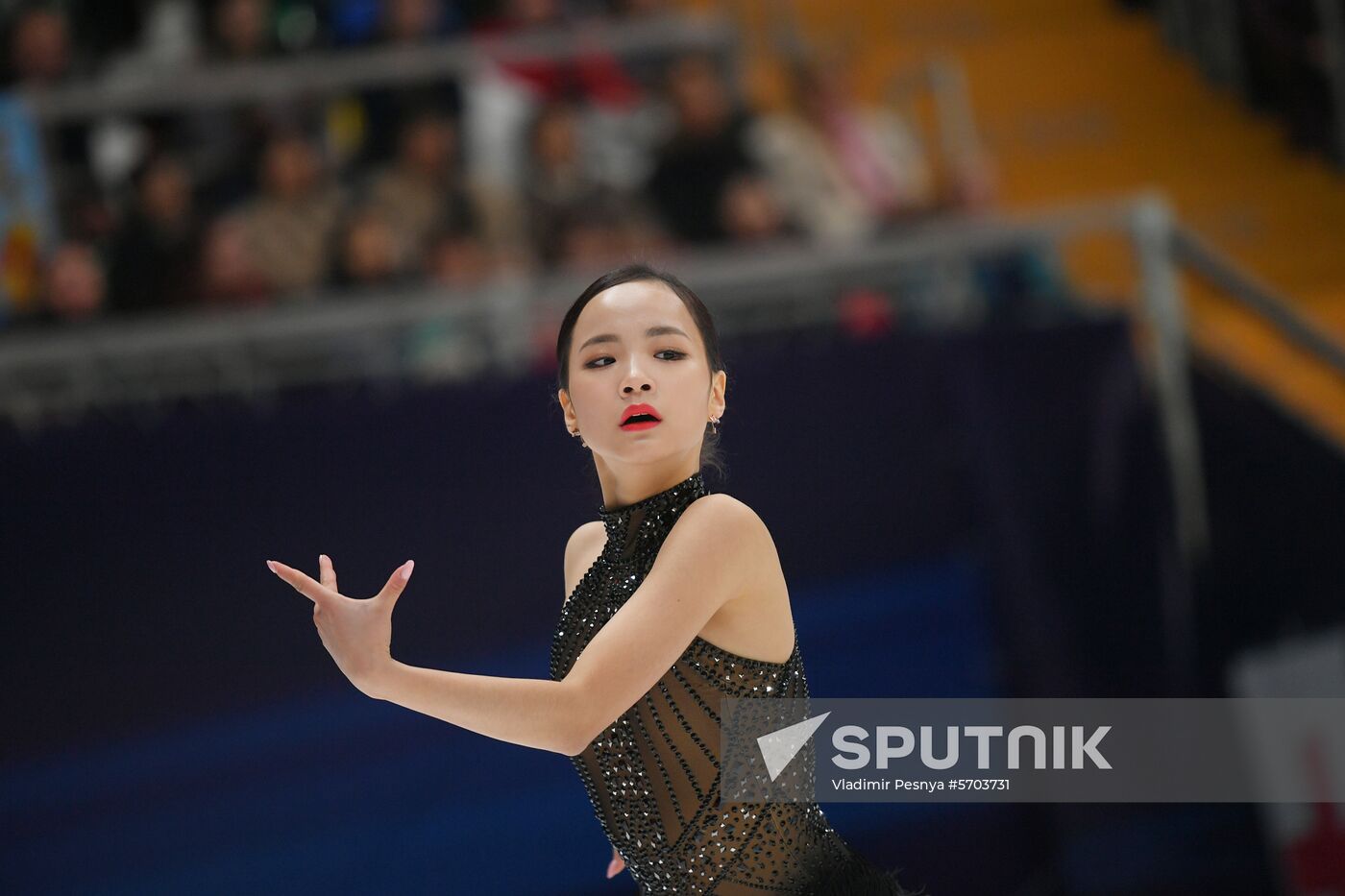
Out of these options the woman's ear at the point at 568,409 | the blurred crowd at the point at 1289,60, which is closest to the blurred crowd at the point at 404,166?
the blurred crowd at the point at 1289,60

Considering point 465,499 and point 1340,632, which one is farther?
point 1340,632

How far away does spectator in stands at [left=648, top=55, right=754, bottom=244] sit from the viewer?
582 centimetres

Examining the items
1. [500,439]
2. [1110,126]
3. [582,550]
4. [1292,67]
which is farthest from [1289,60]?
[582,550]

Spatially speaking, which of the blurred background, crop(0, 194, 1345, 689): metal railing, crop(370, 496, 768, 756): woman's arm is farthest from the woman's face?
crop(0, 194, 1345, 689): metal railing

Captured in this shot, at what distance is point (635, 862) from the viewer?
2135 millimetres

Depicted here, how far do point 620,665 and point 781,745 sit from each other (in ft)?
1.14

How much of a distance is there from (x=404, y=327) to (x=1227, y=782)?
9.30 ft

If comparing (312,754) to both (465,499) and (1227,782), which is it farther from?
(1227,782)

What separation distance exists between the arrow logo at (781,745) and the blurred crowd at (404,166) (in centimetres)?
339

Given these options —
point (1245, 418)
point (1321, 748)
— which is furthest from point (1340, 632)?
point (1321, 748)

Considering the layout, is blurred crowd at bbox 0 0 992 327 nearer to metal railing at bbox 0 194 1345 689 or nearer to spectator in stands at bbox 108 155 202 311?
spectator in stands at bbox 108 155 202 311

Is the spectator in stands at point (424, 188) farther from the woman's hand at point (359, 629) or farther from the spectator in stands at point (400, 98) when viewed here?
the woman's hand at point (359, 629)

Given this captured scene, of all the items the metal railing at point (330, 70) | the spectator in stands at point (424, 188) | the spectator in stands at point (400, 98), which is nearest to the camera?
the metal railing at point (330, 70)

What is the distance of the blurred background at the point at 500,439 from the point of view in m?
4.32
